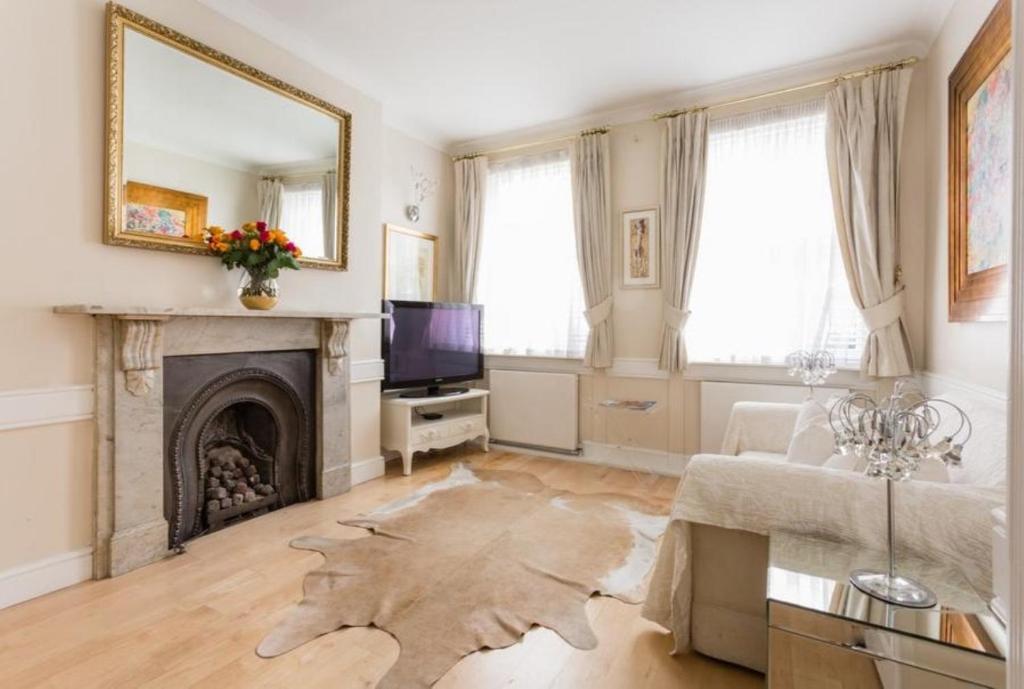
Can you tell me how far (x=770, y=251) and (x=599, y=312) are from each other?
1385 millimetres

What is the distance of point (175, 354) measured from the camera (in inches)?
103

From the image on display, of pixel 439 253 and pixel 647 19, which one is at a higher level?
pixel 647 19

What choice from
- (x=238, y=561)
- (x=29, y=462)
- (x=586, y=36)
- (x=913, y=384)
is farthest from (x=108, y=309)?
(x=913, y=384)

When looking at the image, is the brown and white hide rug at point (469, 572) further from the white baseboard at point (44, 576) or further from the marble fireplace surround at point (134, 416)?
the white baseboard at point (44, 576)

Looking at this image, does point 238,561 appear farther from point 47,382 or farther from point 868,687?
point 868,687

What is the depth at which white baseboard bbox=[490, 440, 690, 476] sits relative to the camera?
4.09 m

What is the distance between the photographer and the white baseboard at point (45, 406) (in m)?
2.10

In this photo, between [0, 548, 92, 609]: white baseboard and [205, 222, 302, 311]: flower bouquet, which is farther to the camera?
[205, 222, 302, 311]: flower bouquet

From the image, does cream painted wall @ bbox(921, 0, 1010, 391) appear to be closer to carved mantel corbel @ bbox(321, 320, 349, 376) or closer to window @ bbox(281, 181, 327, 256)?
carved mantel corbel @ bbox(321, 320, 349, 376)

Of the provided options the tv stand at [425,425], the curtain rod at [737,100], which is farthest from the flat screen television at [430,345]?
the curtain rod at [737,100]

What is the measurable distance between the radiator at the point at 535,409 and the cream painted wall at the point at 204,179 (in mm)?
2594

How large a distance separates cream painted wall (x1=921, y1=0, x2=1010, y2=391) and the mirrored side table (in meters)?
1.23

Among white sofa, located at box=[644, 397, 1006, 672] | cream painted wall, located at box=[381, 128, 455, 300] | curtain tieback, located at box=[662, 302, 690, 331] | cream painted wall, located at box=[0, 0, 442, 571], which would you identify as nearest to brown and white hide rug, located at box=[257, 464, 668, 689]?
white sofa, located at box=[644, 397, 1006, 672]

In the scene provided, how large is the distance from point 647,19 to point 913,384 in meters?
2.88
